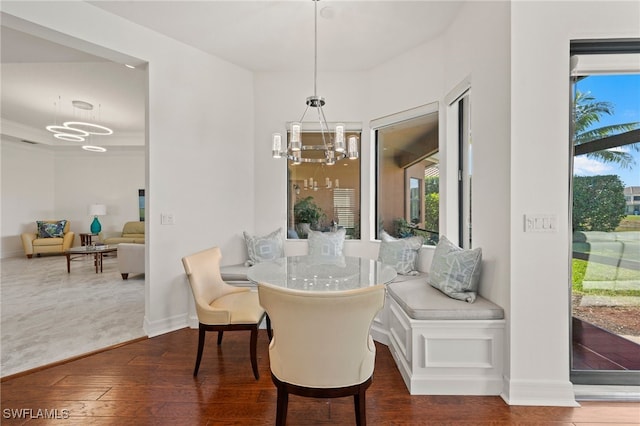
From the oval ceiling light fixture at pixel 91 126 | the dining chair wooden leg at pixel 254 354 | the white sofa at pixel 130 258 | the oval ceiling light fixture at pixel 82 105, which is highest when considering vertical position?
the oval ceiling light fixture at pixel 82 105

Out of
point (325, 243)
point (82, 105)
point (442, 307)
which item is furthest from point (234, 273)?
point (82, 105)

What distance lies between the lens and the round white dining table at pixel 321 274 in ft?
5.78

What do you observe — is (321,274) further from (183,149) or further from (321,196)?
(183,149)

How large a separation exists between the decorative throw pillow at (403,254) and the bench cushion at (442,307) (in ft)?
2.20

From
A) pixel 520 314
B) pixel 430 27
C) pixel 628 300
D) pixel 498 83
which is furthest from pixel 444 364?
pixel 430 27

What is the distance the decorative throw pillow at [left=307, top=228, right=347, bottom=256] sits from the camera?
343 cm

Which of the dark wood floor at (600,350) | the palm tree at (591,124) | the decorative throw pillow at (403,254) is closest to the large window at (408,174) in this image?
the decorative throw pillow at (403,254)

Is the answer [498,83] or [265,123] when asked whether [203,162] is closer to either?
[265,123]

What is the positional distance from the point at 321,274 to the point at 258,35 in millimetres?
2529

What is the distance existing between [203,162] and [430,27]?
9.10 feet

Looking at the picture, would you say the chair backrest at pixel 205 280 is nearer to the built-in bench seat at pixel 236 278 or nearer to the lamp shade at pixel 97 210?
the built-in bench seat at pixel 236 278

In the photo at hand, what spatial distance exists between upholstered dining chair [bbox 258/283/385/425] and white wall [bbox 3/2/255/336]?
211 centimetres

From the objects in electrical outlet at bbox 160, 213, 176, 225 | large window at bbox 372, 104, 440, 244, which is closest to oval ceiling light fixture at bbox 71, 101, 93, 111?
electrical outlet at bbox 160, 213, 176, 225

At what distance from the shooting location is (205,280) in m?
2.44
